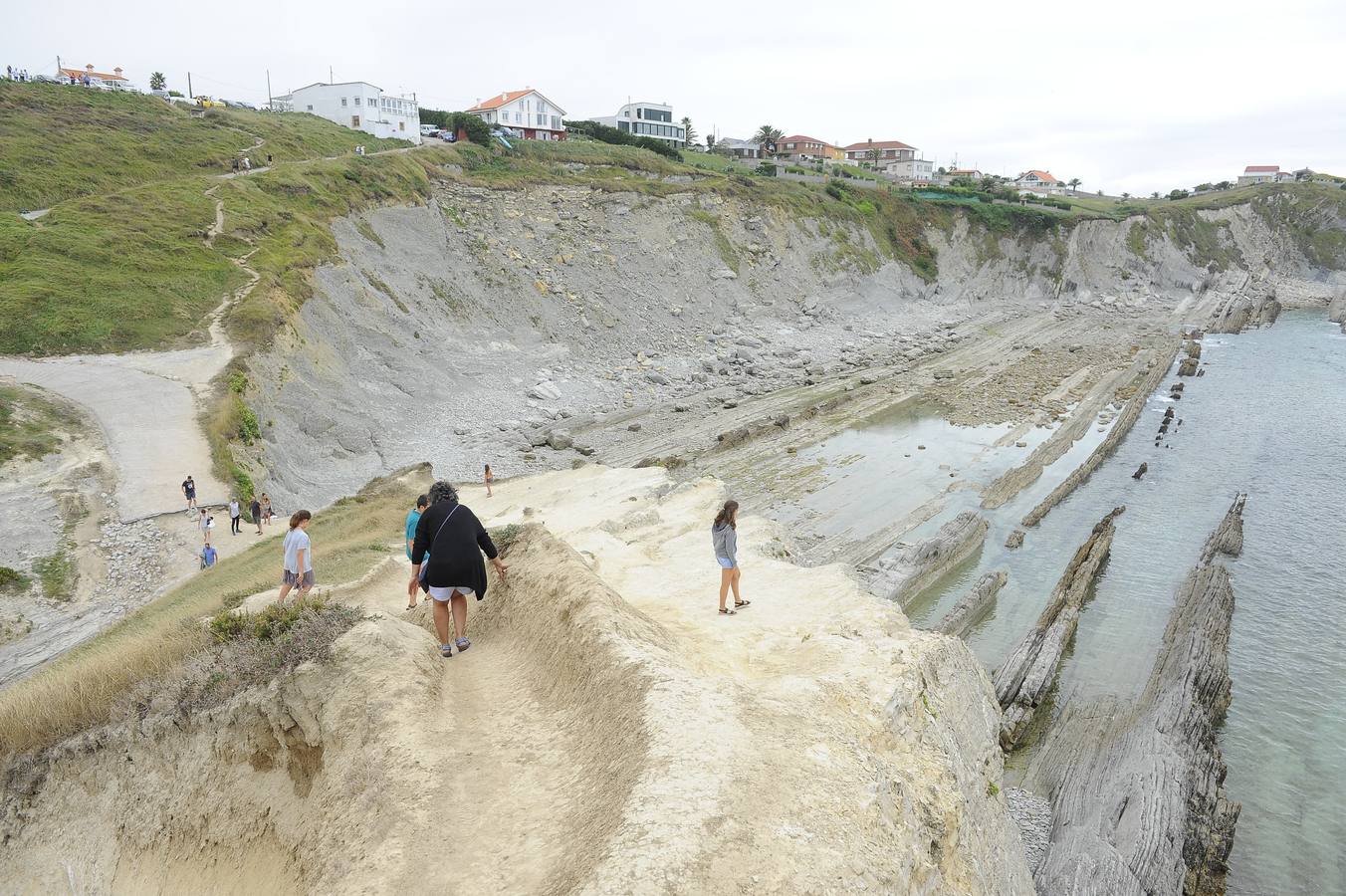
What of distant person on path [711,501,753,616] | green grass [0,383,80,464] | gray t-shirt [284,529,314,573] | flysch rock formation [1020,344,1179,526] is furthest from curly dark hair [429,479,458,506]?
flysch rock formation [1020,344,1179,526]

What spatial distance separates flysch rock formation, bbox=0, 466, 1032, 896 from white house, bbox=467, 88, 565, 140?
73625 millimetres

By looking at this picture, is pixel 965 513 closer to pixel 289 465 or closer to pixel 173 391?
pixel 289 465

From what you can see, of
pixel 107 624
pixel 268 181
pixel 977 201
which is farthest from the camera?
pixel 977 201

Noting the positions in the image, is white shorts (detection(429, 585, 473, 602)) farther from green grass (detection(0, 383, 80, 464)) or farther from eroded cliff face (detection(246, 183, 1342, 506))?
green grass (detection(0, 383, 80, 464))

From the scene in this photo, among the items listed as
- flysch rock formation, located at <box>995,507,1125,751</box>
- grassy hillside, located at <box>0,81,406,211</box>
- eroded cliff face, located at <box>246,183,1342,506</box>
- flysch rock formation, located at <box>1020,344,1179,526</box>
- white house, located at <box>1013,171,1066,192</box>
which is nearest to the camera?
flysch rock formation, located at <box>995,507,1125,751</box>

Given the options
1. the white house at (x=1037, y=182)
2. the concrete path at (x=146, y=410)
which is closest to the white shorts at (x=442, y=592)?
the concrete path at (x=146, y=410)

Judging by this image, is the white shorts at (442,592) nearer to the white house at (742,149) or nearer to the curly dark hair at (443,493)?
the curly dark hair at (443,493)

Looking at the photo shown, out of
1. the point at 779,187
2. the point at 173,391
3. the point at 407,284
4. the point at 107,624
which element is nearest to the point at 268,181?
the point at 407,284

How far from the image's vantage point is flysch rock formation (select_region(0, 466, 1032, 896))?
20.1 feet

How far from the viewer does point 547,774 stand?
285 inches

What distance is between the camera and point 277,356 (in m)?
30.1

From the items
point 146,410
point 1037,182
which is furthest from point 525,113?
point 1037,182

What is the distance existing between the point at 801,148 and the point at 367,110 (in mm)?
78435

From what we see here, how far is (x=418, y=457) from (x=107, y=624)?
15.2 metres
